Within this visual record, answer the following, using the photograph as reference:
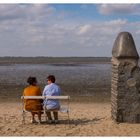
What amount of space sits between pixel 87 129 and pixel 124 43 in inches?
97.5

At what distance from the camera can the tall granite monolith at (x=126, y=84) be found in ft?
36.8

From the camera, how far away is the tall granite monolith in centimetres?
1121

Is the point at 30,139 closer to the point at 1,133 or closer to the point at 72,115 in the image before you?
the point at 1,133

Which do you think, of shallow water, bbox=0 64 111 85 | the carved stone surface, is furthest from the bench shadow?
shallow water, bbox=0 64 111 85

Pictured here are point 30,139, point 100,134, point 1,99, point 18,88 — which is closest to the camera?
point 30,139

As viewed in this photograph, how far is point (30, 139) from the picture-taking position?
930cm

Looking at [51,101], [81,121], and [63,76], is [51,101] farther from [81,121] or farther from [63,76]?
[63,76]

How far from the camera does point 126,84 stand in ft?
36.8

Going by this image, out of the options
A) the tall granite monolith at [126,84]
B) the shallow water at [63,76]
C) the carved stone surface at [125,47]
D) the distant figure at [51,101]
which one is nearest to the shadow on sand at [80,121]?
the distant figure at [51,101]

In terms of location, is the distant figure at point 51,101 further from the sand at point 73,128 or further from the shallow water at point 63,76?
the shallow water at point 63,76

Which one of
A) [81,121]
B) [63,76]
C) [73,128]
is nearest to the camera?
[73,128]

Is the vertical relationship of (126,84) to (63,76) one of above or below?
above

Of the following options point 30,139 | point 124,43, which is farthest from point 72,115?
point 30,139

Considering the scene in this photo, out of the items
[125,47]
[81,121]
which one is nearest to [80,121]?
[81,121]
